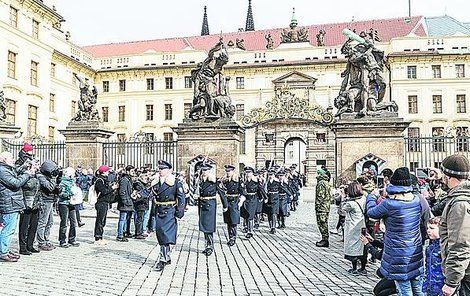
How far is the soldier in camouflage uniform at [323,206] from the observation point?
10750mm

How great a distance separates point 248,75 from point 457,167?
48.7 meters

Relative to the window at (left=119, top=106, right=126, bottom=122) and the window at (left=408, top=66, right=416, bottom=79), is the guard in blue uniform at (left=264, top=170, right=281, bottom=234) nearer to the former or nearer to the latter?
the window at (left=408, top=66, right=416, bottom=79)

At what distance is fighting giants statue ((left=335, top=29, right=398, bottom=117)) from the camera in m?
16.5

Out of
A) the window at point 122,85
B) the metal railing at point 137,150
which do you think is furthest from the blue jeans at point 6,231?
the window at point 122,85

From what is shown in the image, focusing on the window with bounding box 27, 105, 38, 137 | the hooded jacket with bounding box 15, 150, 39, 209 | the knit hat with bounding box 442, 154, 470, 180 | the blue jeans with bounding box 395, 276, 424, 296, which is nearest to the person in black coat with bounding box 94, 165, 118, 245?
the hooded jacket with bounding box 15, 150, 39, 209

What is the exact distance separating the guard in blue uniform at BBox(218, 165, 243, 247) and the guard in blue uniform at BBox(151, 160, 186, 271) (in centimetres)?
247

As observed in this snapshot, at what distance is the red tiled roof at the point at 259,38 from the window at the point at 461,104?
861cm

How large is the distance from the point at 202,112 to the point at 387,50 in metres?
36.3

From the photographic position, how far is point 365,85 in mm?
16484

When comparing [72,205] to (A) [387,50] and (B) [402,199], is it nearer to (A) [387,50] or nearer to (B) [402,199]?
(B) [402,199]

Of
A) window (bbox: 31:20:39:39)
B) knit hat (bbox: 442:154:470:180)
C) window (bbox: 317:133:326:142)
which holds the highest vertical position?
window (bbox: 31:20:39:39)

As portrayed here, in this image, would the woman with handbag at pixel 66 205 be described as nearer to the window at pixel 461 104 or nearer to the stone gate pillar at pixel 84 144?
the stone gate pillar at pixel 84 144

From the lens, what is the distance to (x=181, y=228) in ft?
44.8

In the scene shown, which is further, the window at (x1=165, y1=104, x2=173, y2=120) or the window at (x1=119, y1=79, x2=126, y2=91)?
the window at (x1=119, y1=79, x2=126, y2=91)
